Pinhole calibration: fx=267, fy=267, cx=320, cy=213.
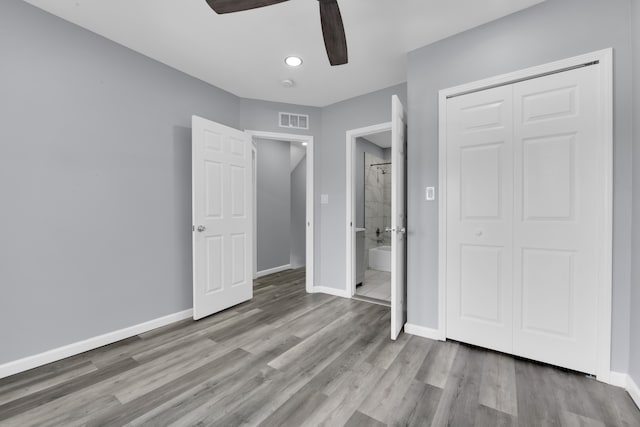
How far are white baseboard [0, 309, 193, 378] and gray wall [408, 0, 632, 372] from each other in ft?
7.86

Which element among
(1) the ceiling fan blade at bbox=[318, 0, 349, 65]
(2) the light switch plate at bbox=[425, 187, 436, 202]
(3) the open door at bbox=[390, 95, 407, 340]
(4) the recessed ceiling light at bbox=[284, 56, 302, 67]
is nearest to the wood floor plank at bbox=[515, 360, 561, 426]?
(3) the open door at bbox=[390, 95, 407, 340]

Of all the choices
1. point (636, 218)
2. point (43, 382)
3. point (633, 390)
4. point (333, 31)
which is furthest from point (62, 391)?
point (636, 218)

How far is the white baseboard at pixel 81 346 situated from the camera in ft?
6.03

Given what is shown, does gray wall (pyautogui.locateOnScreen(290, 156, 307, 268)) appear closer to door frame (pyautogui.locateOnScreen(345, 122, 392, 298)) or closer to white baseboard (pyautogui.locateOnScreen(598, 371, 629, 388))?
door frame (pyautogui.locateOnScreen(345, 122, 392, 298))

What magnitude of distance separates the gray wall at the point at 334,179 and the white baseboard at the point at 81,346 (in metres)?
1.85

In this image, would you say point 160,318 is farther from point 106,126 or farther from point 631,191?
point 631,191

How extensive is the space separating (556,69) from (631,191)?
92cm

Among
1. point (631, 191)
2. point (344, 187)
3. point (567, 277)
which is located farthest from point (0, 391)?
point (631, 191)

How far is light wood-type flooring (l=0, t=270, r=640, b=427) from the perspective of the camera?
1451 millimetres

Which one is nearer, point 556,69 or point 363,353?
point 556,69

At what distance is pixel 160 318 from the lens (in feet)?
8.57

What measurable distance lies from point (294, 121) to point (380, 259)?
9.56ft

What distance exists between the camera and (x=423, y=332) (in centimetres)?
238

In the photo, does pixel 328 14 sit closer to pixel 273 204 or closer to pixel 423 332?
pixel 423 332
